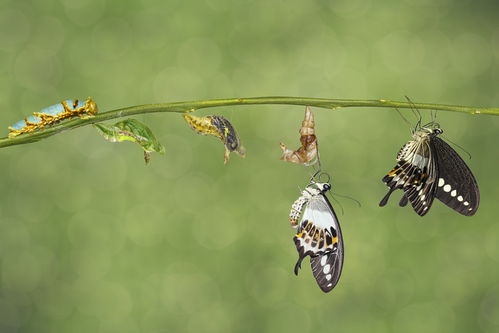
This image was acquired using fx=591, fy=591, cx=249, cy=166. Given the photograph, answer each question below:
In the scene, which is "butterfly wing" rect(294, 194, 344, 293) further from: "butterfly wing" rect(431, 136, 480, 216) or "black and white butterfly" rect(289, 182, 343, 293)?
"butterfly wing" rect(431, 136, 480, 216)

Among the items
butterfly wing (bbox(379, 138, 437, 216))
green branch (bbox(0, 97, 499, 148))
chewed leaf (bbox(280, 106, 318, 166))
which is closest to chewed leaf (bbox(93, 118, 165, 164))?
green branch (bbox(0, 97, 499, 148))

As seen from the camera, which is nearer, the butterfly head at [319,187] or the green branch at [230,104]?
the green branch at [230,104]

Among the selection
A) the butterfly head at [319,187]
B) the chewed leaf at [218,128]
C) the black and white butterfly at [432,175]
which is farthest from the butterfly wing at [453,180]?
the chewed leaf at [218,128]

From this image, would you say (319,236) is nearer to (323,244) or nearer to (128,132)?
(323,244)

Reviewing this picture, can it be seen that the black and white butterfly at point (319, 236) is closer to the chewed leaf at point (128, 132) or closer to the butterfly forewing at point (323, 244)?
the butterfly forewing at point (323, 244)

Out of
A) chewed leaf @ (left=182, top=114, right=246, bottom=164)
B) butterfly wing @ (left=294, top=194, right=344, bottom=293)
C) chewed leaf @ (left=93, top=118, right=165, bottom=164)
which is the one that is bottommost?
butterfly wing @ (left=294, top=194, right=344, bottom=293)
